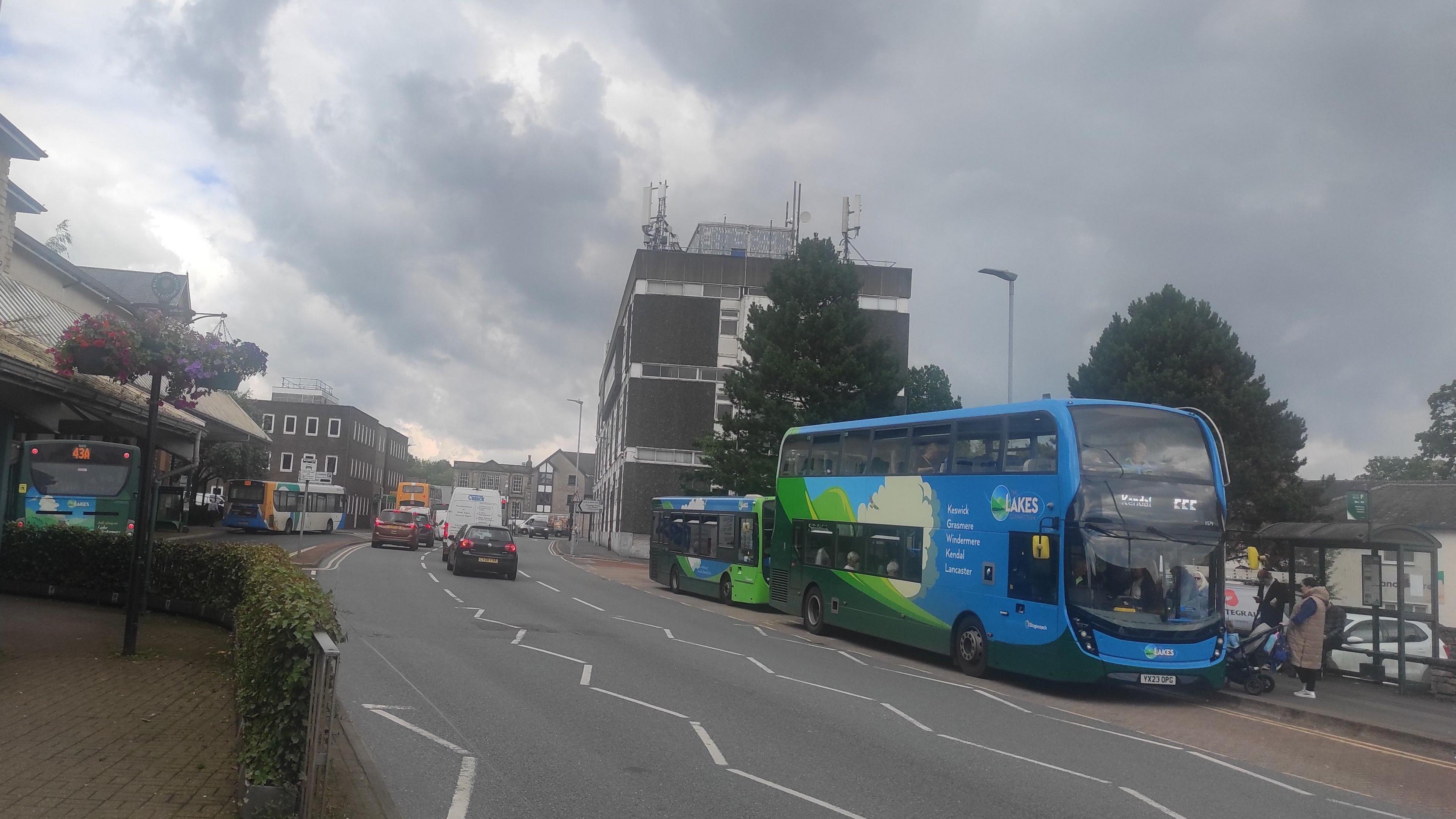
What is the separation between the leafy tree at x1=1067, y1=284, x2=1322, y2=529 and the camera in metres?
37.2

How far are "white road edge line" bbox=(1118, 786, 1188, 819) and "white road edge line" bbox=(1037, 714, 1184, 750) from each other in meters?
2.60

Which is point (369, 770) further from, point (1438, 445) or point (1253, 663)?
point (1438, 445)

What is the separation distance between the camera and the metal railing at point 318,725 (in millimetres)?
5484

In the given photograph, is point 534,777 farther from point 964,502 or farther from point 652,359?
point 652,359

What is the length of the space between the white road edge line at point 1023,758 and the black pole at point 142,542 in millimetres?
8825

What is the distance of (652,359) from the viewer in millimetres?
54812

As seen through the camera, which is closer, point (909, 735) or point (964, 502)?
point (909, 735)

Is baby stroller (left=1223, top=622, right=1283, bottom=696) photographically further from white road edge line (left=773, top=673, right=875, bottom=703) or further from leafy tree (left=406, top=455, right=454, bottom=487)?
leafy tree (left=406, top=455, right=454, bottom=487)

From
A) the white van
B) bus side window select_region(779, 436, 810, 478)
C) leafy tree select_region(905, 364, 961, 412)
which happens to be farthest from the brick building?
bus side window select_region(779, 436, 810, 478)

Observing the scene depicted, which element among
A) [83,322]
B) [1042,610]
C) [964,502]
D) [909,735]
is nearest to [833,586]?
[964,502]

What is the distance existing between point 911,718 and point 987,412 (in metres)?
6.06

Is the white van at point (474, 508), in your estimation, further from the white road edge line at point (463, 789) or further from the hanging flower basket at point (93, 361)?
the white road edge line at point (463, 789)

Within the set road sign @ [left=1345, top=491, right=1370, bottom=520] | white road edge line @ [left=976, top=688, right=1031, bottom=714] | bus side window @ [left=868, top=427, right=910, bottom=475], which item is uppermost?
bus side window @ [left=868, top=427, right=910, bottom=475]

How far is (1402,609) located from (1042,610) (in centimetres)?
619
